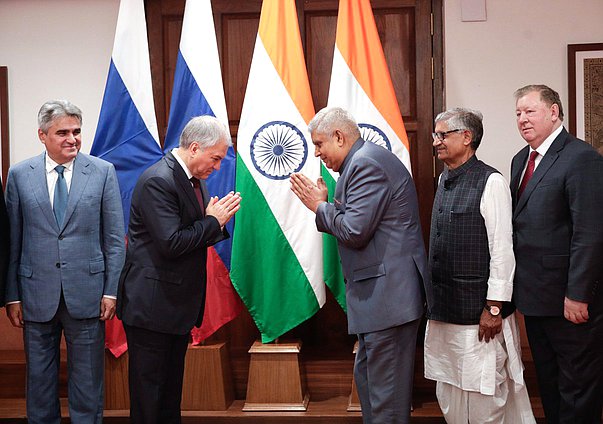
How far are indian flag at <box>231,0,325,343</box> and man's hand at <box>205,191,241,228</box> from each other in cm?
73

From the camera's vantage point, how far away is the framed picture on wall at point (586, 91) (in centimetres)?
418

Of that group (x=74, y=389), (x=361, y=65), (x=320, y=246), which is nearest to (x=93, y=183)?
(x=74, y=389)

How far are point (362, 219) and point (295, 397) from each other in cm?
147

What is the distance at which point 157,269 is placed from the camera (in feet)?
9.43

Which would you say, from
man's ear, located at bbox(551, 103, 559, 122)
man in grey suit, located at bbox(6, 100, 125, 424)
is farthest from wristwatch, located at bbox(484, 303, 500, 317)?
man in grey suit, located at bbox(6, 100, 125, 424)

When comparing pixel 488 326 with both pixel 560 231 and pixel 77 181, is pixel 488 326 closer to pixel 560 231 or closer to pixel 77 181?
pixel 560 231

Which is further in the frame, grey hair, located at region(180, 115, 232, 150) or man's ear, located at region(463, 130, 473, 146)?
man's ear, located at region(463, 130, 473, 146)

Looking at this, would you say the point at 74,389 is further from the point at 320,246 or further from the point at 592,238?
the point at 592,238

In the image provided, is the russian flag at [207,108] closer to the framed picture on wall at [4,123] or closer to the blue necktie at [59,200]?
the blue necktie at [59,200]

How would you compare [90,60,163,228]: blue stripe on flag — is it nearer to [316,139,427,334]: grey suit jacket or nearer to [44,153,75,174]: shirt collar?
[44,153,75,174]: shirt collar

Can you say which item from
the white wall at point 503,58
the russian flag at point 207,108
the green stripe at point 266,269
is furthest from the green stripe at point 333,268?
the white wall at point 503,58

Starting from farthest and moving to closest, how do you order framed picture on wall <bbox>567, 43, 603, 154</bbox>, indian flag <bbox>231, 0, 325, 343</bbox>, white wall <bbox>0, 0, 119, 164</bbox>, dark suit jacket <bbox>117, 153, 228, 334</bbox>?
white wall <bbox>0, 0, 119, 164</bbox> < framed picture on wall <bbox>567, 43, 603, 154</bbox> < indian flag <bbox>231, 0, 325, 343</bbox> < dark suit jacket <bbox>117, 153, 228, 334</bbox>

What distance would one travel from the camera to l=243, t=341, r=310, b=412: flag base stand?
3.78 metres

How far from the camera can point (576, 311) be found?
2.90 m
